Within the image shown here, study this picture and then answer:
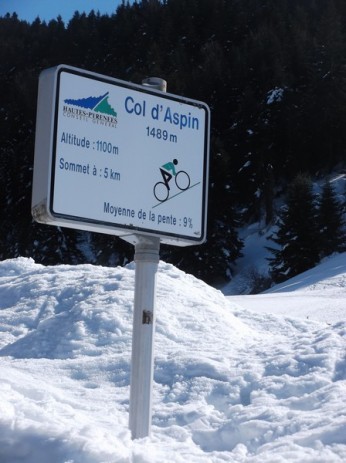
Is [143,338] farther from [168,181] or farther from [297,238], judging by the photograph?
[297,238]

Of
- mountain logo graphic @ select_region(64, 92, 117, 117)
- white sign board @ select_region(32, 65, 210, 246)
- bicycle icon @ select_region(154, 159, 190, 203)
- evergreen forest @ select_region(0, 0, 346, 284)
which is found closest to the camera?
white sign board @ select_region(32, 65, 210, 246)

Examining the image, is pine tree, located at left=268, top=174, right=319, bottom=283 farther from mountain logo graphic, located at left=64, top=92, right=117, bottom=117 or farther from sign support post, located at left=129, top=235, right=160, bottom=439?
mountain logo graphic, located at left=64, top=92, right=117, bottom=117

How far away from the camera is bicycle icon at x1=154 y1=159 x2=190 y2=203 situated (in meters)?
4.08

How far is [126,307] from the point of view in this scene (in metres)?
8.61

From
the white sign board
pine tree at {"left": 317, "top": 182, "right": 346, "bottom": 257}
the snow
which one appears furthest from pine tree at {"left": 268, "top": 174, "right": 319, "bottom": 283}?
the white sign board

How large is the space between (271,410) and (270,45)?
5263 cm

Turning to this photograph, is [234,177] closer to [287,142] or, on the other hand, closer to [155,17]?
[287,142]

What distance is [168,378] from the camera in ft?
20.9

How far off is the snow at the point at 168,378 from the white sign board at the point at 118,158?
955 millimetres

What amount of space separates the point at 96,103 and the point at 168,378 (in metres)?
2.94

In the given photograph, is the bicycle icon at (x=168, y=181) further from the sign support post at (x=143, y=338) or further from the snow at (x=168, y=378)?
the snow at (x=168, y=378)

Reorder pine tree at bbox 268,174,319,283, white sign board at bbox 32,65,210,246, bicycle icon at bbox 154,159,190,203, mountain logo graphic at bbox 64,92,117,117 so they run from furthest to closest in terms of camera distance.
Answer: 1. pine tree at bbox 268,174,319,283
2. bicycle icon at bbox 154,159,190,203
3. mountain logo graphic at bbox 64,92,117,117
4. white sign board at bbox 32,65,210,246

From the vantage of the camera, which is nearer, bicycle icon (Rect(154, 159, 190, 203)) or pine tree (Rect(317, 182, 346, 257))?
bicycle icon (Rect(154, 159, 190, 203))

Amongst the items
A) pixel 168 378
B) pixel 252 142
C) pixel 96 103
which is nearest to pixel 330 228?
pixel 252 142
